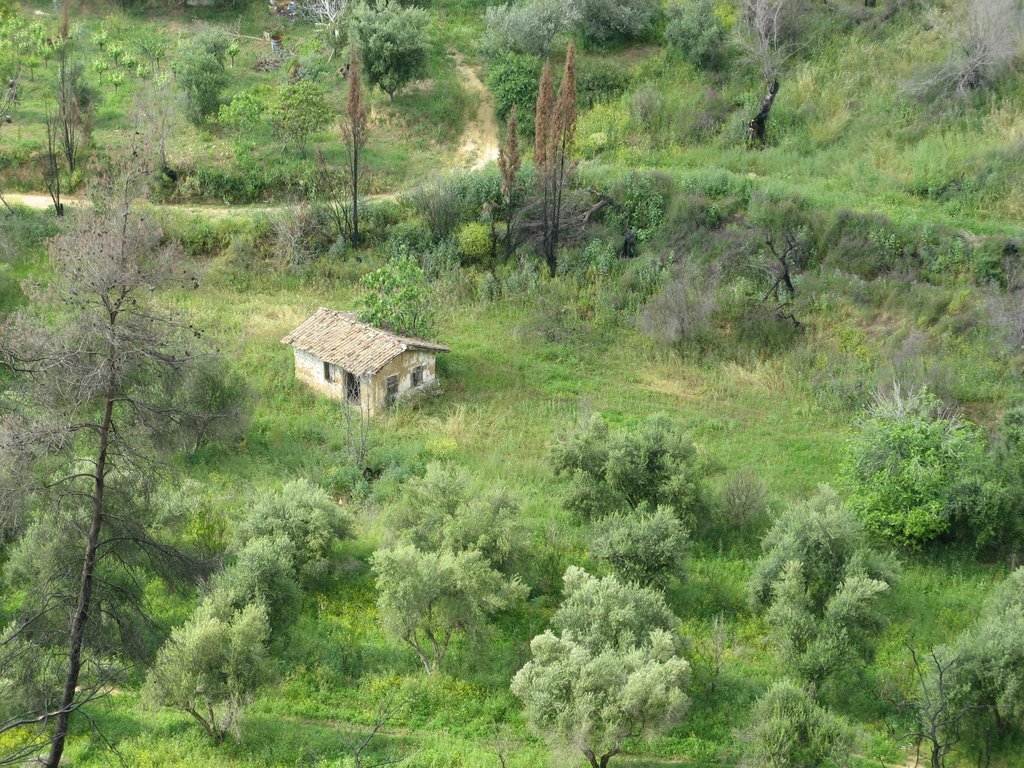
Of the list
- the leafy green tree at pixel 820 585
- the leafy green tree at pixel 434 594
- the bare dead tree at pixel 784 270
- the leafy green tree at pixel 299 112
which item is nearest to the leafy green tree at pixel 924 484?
the leafy green tree at pixel 820 585

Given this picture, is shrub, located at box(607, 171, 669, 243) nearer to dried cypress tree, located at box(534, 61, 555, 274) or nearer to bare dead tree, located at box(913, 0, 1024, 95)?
dried cypress tree, located at box(534, 61, 555, 274)

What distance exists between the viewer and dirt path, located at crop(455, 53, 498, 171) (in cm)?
4503

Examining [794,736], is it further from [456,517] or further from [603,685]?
[456,517]

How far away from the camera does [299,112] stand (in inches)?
1737

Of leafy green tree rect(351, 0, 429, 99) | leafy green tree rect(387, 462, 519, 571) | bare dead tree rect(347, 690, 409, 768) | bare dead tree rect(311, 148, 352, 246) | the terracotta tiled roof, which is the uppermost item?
leafy green tree rect(351, 0, 429, 99)

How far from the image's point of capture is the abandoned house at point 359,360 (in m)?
32.4

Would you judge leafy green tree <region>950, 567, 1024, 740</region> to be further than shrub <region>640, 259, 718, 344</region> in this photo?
No

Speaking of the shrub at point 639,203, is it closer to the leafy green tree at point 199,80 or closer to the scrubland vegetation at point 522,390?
the scrubland vegetation at point 522,390

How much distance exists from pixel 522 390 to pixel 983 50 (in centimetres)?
2287

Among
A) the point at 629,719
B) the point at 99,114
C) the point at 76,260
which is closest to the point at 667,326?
the point at 629,719

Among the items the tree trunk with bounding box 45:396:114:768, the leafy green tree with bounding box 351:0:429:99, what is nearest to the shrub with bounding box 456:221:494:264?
the leafy green tree with bounding box 351:0:429:99

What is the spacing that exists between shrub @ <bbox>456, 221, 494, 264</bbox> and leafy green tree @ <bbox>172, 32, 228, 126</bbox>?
13122 mm

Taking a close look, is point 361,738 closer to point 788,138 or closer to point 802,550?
point 802,550

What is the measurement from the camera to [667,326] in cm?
3538
